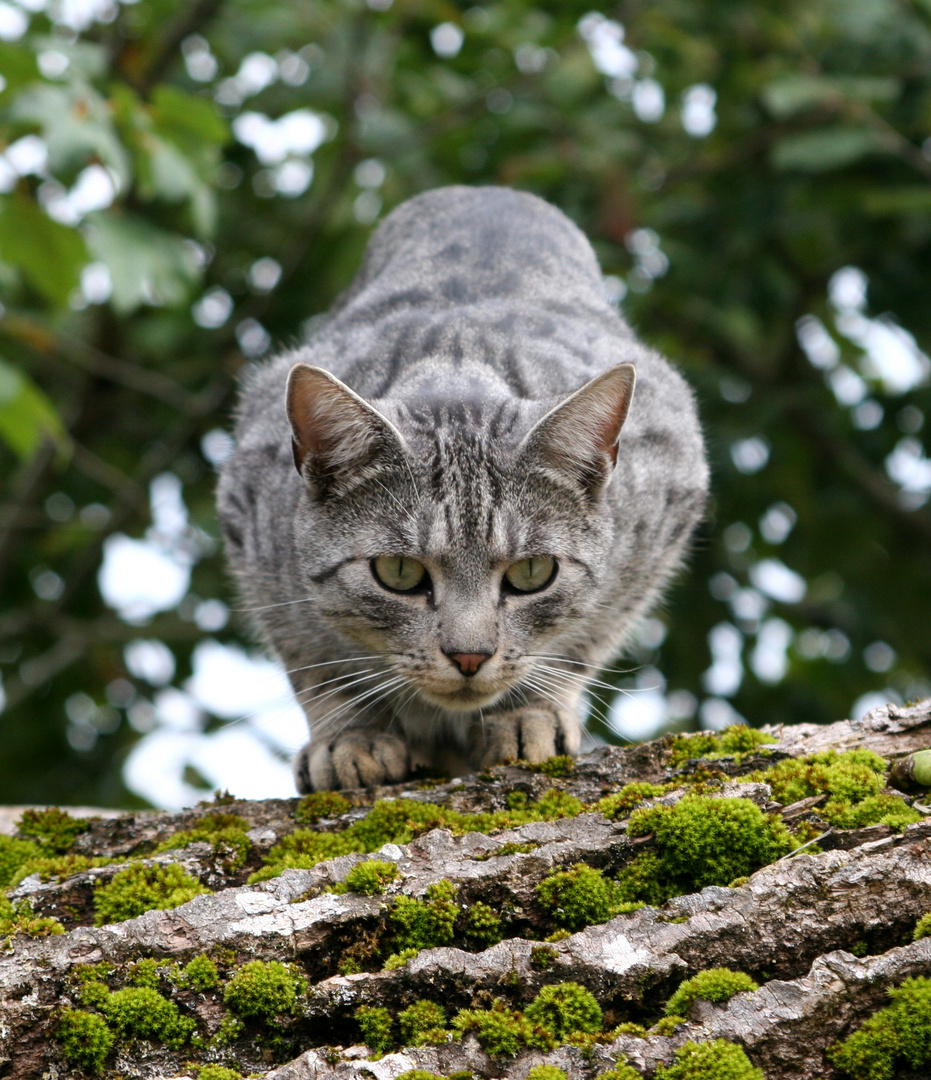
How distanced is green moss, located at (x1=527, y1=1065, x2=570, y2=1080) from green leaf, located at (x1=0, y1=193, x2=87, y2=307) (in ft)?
10.3

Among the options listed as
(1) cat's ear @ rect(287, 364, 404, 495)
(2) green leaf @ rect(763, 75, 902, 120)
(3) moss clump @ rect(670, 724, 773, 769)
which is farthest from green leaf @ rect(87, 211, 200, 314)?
(2) green leaf @ rect(763, 75, 902, 120)

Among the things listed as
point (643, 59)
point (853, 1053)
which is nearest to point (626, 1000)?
point (853, 1053)

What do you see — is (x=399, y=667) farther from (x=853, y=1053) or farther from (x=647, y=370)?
(x=853, y=1053)

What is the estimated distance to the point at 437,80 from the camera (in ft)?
20.0

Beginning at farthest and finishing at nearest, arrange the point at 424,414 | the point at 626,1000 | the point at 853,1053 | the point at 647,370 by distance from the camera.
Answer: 1. the point at 647,370
2. the point at 424,414
3. the point at 626,1000
4. the point at 853,1053

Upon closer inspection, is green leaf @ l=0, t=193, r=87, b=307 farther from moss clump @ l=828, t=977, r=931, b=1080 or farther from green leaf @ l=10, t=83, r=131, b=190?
moss clump @ l=828, t=977, r=931, b=1080

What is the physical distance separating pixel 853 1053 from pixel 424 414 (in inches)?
94.3

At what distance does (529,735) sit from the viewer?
3.78 m

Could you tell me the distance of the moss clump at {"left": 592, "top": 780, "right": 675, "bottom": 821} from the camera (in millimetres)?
2740

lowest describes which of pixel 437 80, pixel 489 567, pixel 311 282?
pixel 489 567

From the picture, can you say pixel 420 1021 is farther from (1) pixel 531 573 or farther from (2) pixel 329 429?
(2) pixel 329 429

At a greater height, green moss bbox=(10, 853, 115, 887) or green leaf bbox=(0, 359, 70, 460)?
green leaf bbox=(0, 359, 70, 460)

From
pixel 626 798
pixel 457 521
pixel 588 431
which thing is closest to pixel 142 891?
pixel 626 798

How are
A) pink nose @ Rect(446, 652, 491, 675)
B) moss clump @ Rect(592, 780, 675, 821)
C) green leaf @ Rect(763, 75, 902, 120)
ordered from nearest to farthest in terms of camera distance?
1. moss clump @ Rect(592, 780, 675, 821)
2. pink nose @ Rect(446, 652, 491, 675)
3. green leaf @ Rect(763, 75, 902, 120)
